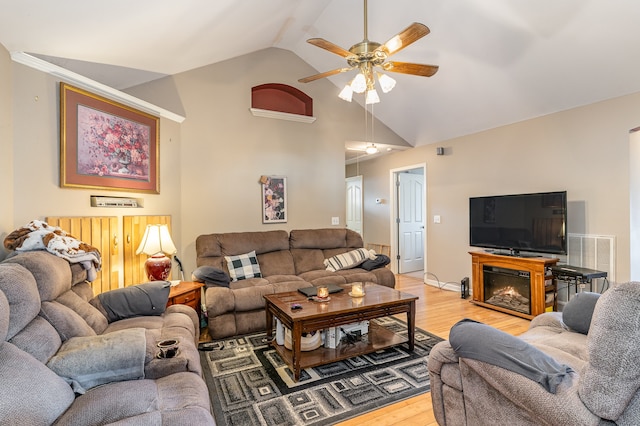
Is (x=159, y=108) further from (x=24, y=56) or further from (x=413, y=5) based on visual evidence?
(x=413, y=5)

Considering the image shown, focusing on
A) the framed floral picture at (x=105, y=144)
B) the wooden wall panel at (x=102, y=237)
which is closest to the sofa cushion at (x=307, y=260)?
the framed floral picture at (x=105, y=144)

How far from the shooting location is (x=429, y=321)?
3.62 metres

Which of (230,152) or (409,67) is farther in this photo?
(230,152)

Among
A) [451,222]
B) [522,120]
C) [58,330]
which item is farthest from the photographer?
[451,222]

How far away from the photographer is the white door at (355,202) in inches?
279

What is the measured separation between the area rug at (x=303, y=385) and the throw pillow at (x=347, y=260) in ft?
4.71

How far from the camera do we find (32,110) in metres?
2.26

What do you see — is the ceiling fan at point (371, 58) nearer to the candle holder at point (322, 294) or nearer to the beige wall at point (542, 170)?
the candle holder at point (322, 294)

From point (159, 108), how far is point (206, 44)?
→ 0.86 m

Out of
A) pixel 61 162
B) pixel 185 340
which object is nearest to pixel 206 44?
pixel 61 162

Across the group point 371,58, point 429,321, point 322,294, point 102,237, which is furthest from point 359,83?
point 429,321

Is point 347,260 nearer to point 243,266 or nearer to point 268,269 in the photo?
point 268,269

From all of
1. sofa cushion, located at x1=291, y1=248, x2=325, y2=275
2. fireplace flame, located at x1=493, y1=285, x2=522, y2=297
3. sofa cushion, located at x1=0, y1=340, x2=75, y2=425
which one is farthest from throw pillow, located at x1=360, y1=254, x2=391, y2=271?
sofa cushion, located at x1=0, y1=340, x2=75, y2=425

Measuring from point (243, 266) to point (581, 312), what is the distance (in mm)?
3097
